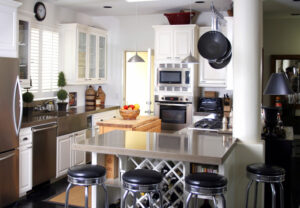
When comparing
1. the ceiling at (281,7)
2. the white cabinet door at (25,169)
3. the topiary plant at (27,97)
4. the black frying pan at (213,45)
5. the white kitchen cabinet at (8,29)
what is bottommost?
the white cabinet door at (25,169)

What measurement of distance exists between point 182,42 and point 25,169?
3576 millimetres

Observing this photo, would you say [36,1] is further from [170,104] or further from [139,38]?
[170,104]

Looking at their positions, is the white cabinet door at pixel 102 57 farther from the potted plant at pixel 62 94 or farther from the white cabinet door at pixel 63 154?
the white cabinet door at pixel 63 154

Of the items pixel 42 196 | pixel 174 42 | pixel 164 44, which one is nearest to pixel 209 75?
pixel 174 42

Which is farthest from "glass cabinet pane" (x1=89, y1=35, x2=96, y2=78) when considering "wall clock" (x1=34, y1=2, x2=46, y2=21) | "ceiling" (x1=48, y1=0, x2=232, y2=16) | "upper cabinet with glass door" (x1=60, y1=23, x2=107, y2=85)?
"wall clock" (x1=34, y1=2, x2=46, y2=21)

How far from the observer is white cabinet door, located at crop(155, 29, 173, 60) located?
22.9 ft

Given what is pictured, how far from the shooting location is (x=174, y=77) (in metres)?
6.97

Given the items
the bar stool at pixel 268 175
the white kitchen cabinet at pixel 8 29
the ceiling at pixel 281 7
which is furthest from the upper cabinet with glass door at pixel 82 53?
the bar stool at pixel 268 175

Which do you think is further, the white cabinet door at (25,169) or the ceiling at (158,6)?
the ceiling at (158,6)

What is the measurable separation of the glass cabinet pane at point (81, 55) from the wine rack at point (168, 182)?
138 inches

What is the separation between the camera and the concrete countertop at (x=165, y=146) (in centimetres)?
311

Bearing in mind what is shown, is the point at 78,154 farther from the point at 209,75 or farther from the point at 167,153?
the point at 167,153

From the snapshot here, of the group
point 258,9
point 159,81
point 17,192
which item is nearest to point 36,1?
point 159,81

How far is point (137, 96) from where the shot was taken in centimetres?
790
